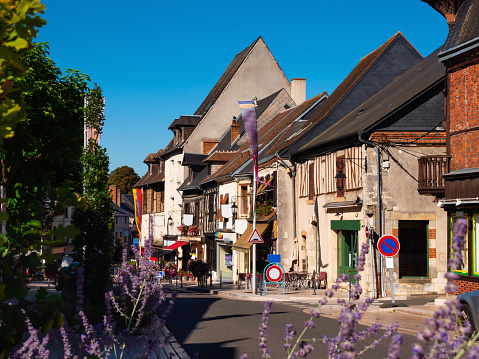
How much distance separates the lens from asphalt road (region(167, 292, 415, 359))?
453 inches

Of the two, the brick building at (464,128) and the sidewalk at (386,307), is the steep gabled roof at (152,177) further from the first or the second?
the brick building at (464,128)

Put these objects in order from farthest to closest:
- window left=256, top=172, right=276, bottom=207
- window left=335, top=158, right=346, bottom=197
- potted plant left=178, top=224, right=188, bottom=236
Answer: potted plant left=178, top=224, right=188, bottom=236 → window left=256, top=172, right=276, bottom=207 → window left=335, top=158, right=346, bottom=197

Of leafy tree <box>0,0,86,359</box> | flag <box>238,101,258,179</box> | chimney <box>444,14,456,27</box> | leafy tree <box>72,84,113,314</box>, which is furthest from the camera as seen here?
flag <box>238,101,258,179</box>

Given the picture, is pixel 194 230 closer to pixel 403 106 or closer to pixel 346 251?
pixel 346 251

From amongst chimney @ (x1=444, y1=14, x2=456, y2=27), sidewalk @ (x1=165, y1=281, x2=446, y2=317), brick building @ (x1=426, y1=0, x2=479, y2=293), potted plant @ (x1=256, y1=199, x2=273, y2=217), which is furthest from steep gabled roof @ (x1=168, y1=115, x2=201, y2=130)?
brick building @ (x1=426, y1=0, x2=479, y2=293)

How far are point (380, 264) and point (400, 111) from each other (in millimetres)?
5378

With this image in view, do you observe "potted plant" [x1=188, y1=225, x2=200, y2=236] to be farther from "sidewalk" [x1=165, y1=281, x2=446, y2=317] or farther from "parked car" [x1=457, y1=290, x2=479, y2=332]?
"parked car" [x1=457, y1=290, x2=479, y2=332]

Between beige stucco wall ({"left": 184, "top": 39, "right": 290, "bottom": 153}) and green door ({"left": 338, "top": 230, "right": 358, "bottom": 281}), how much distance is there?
81.3 ft

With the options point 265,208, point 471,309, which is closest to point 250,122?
point 265,208

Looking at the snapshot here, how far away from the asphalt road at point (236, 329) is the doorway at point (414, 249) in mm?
4956

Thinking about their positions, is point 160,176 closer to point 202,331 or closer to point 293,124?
point 293,124

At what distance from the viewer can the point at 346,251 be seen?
2675 cm

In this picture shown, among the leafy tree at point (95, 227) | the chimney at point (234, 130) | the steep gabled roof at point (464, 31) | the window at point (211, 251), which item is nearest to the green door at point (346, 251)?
the steep gabled roof at point (464, 31)

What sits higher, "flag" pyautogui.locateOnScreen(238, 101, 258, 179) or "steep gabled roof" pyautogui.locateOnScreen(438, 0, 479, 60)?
"steep gabled roof" pyautogui.locateOnScreen(438, 0, 479, 60)
